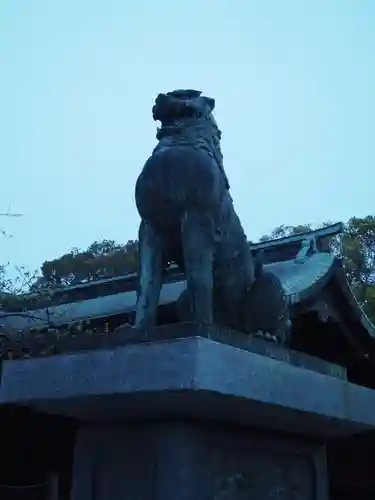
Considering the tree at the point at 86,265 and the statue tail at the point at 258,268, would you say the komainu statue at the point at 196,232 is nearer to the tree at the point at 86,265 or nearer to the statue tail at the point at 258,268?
the statue tail at the point at 258,268

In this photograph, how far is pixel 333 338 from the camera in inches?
267

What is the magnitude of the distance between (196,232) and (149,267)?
0.27m

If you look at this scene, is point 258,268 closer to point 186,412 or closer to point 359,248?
point 186,412

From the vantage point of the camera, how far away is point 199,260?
2.66 m

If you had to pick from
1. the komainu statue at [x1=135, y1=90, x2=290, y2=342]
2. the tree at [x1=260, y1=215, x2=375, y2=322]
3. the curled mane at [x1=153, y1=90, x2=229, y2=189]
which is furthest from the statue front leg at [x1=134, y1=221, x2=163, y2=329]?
the tree at [x1=260, y1=215, x2=375, y2=322]

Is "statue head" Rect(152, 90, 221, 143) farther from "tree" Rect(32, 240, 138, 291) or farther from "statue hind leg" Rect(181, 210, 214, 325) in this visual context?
"tree" Rect(32, 240, 138, 291)

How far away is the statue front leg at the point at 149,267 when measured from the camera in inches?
107

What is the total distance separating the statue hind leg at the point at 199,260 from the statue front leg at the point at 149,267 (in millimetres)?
156

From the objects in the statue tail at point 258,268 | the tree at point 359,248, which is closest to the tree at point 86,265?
the tree at point 359,248

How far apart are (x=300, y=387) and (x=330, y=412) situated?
9.2 inches

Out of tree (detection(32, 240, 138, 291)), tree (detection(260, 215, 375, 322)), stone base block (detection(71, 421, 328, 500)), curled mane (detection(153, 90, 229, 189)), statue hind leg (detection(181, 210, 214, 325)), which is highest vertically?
tree (detection(260, 215, 375, 322))

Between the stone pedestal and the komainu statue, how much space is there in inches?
16.7

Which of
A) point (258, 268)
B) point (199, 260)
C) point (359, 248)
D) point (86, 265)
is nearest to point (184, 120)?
point (199, 260)

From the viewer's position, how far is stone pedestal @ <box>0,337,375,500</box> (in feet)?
6.64
